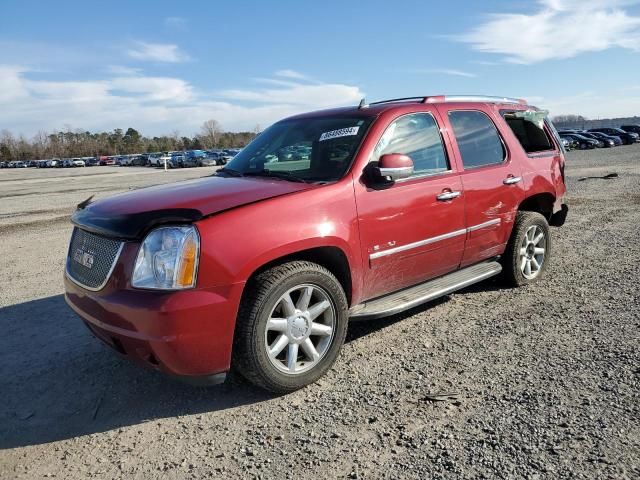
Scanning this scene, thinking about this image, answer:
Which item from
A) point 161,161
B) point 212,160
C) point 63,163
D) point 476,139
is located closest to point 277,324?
point 476,139

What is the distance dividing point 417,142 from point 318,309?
1.71 meters

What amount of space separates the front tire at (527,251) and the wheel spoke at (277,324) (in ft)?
9.44

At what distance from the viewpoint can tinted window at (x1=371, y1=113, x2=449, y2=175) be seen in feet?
12.9

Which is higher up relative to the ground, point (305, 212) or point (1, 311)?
point (305, 212)

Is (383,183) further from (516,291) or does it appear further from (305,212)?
(516,291)

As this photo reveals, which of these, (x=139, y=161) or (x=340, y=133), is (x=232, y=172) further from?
(x=139, y=161)

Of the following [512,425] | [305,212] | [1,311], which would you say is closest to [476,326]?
[512,425]

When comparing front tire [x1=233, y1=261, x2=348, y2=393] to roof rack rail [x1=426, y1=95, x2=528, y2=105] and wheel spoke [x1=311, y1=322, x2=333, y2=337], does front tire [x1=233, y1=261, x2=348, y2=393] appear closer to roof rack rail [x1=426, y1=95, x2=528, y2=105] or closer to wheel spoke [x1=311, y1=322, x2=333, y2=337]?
wheel spoke [x1=311, y1=322, x2=333, y2=337]

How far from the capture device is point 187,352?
287cm

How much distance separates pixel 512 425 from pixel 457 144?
248 centimetres

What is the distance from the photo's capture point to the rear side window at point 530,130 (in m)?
5.38

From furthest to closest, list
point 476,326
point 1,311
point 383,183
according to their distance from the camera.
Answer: point 1,311, point 476,326, point 383,183

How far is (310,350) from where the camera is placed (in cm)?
336

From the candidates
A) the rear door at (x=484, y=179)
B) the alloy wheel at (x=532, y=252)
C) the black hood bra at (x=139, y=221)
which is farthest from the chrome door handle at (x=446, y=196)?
the black hood bra at (x=139, y=221)
